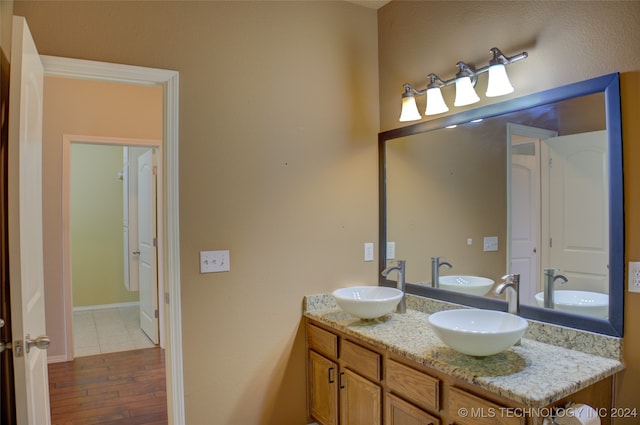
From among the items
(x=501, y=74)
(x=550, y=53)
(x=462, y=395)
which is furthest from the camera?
(x=501, y=74)

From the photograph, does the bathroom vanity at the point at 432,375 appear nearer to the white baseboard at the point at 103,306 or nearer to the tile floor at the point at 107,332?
the tile floor at the point at 107,332

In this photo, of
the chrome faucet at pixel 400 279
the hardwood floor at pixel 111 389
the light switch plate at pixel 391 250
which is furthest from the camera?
the hardwood floor at pixel 111 389

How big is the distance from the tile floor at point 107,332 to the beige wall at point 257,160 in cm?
246

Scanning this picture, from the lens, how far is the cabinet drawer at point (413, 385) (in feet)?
5.43

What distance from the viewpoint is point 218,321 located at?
2252 mm

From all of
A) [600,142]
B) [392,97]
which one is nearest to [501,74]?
[600,142]

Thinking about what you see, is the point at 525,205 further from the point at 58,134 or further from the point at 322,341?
the point at 58,134

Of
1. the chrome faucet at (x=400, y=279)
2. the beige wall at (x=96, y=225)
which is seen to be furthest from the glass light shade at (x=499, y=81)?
the beige wall at (x=96, y=225)

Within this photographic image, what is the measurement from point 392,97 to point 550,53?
3.32 ft

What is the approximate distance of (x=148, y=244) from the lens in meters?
4.37

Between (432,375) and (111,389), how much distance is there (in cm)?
275

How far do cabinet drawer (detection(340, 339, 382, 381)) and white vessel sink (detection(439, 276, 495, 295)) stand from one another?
66 cm

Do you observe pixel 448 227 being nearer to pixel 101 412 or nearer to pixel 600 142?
pixel 600 142

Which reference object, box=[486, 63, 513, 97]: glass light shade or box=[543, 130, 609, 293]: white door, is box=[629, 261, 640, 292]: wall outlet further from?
box=[486, 63, 513, 97]: glass light shade
